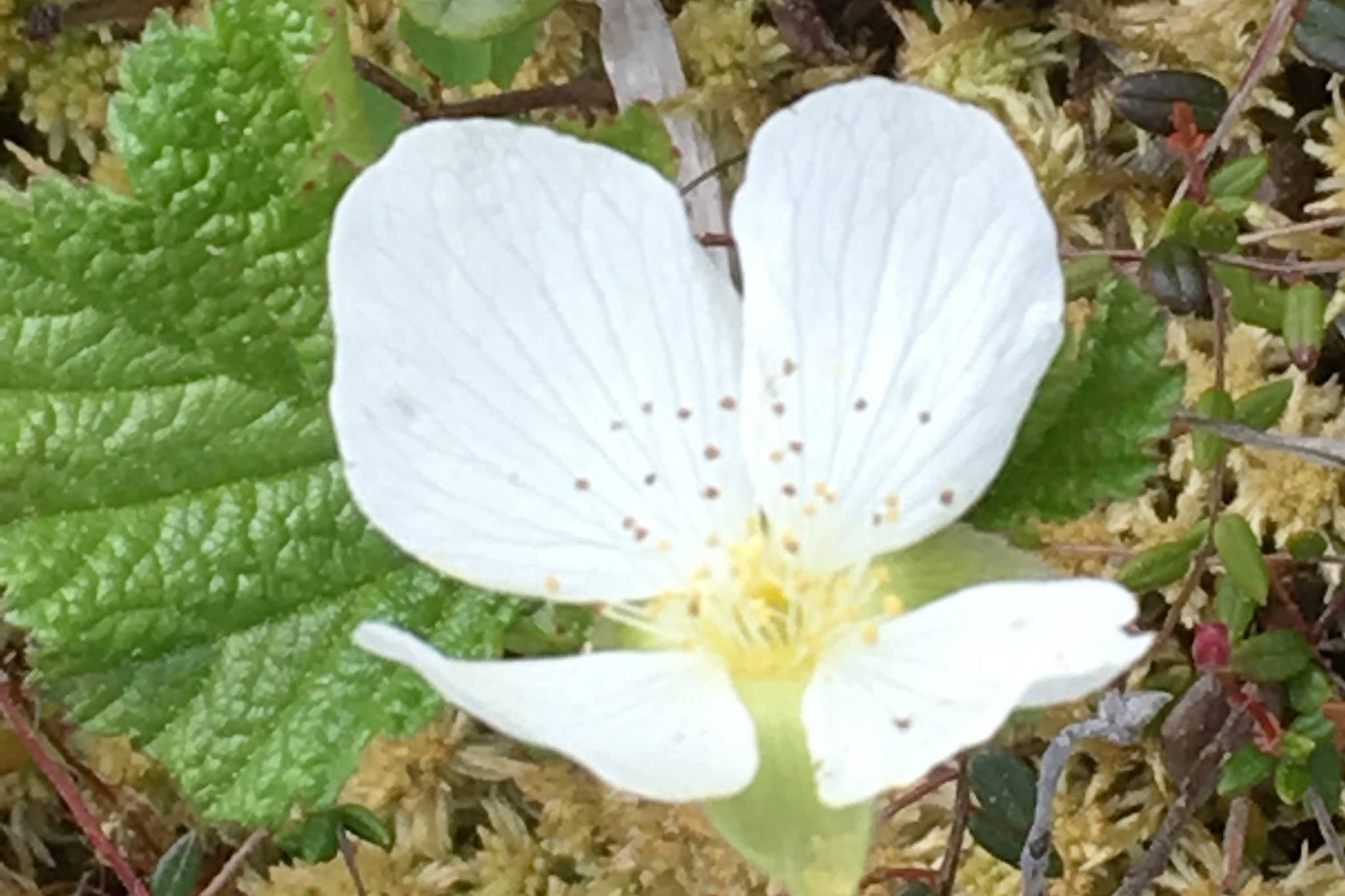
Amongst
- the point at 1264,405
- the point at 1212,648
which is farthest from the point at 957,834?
the point at 1264,405

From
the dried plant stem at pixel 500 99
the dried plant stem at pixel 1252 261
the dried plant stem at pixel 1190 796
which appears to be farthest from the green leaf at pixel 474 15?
the dried plant stem at pixel 1190 796

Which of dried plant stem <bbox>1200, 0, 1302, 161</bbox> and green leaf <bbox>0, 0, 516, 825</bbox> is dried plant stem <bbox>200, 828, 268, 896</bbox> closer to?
green leaf <bbox>0, 0, 516, 825</bbox>

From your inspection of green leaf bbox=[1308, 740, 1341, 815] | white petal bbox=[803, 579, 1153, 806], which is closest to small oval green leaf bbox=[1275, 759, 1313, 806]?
green leaf bbox=[1308, 740, 1341, 815]

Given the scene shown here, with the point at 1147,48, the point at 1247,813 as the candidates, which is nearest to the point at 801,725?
the point at 1247,813

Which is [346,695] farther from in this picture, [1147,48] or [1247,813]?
[1147,48]

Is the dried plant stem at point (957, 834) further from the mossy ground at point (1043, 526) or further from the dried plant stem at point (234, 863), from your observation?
the dried plant stem at point (234, 863)
